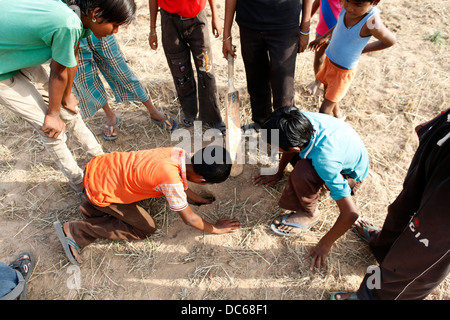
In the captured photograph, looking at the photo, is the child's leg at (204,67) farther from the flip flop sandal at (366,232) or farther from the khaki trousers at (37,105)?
the flip flop sandal at (366,232)

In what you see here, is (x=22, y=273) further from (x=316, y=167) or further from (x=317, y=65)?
(x=317, y=65)

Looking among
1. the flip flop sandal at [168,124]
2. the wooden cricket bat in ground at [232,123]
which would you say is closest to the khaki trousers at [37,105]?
the flip flop sandal at [168,124]

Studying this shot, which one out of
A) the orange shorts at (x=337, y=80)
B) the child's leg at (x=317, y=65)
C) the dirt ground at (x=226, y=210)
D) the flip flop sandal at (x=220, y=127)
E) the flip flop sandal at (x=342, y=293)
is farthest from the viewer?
the flip flop sandal at (x=220, y=127)

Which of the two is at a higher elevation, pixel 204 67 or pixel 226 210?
pixel 204 67

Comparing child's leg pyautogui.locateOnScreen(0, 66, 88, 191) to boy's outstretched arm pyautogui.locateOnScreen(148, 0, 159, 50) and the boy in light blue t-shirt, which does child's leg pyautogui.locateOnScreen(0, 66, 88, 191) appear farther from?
the boy in light blue t-shirt

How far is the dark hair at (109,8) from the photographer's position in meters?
2.08

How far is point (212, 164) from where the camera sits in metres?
2.35

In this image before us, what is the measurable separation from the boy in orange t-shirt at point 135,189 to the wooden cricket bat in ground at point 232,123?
57cm

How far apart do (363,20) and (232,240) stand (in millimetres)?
2118

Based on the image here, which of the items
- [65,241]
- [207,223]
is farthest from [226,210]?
[65,241]

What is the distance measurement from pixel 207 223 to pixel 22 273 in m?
1.62

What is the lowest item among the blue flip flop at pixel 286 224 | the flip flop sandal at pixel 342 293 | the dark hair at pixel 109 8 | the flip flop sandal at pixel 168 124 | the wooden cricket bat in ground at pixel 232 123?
the flip flop sandal at pixel 342 293

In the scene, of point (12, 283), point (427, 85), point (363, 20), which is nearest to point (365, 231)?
point (363, 20)

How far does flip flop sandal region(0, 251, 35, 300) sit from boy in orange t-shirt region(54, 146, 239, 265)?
37cm
